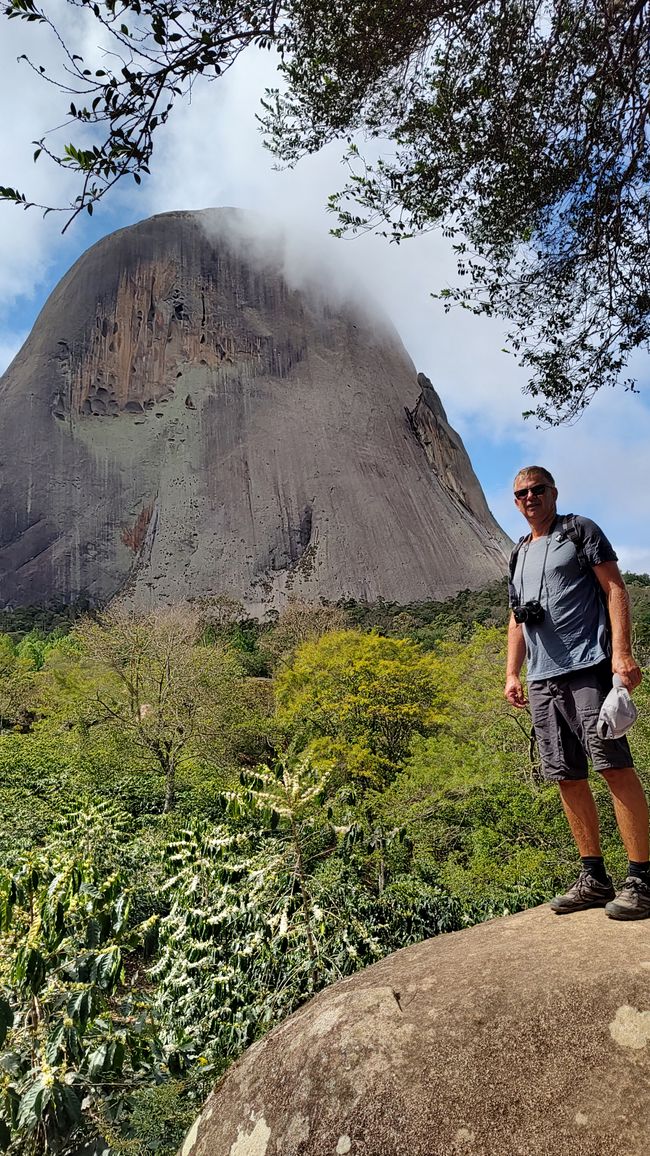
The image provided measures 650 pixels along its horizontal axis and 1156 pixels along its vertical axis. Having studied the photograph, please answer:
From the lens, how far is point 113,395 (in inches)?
2847

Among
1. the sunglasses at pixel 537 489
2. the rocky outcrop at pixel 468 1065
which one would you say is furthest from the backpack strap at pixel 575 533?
the rocky outcrop at pixel 468 1065

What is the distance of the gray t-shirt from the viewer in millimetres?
2795

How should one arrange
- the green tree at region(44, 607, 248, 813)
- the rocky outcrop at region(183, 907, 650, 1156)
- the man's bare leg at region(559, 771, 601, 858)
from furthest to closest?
the green tree at region(44, 607, 248, 813), the man's bare leg at region(559, 771, 601, 858), the rocky outcrop at region(183, 907, 650, 1156)

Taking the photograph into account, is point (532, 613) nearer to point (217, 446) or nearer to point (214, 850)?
point (214, 850)

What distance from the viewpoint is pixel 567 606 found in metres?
2.85

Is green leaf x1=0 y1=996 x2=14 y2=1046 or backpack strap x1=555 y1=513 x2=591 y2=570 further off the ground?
backpack strap x1=555 y1=513 x2=591 y2=570

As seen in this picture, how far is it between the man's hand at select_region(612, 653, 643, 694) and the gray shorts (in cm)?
8

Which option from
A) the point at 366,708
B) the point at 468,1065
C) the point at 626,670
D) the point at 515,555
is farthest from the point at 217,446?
the point at 468,1065

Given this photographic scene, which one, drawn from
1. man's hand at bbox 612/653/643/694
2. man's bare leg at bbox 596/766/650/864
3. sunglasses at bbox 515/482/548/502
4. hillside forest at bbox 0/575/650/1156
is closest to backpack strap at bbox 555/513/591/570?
sunglasses at bbox 515/482/548/502

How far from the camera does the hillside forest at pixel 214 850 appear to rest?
3332 mm

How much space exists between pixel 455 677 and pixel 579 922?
14.8m

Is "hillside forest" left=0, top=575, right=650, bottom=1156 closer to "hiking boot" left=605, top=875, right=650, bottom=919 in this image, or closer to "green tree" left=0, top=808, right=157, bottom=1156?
"green tree" left=0, top=808, right=157, bottom=1156

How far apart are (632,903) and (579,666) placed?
2.85 feet

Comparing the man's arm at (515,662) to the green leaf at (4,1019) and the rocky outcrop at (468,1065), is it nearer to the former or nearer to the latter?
the rocky outcrop at (468,1065)
